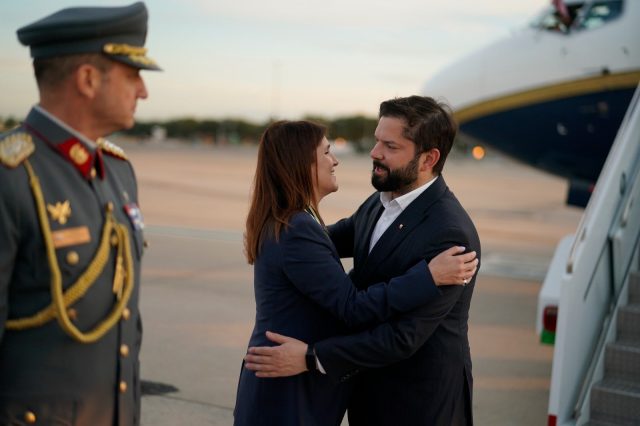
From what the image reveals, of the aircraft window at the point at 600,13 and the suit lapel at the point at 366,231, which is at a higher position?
the aircraft window at the point at 600,13

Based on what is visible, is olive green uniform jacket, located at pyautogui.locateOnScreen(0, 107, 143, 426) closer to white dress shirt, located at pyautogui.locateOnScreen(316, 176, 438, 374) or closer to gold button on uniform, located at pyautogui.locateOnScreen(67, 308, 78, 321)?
gold button on uniform, located at pyautogui.locateOnScreen(67, 308, 78, 321)

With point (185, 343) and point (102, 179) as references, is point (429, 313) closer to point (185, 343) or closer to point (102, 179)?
point (102, 179)

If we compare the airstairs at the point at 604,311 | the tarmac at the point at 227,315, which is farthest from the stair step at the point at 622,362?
the tarmac at the point at 227,315

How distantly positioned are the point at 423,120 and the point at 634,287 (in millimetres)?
2563

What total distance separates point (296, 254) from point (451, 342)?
24.7 inches

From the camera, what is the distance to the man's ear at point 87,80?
180cm

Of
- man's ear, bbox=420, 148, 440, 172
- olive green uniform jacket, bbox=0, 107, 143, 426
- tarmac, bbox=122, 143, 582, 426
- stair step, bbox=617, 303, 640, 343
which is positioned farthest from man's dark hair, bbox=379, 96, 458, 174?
tarmac, bbox=122, 143, 582, 426

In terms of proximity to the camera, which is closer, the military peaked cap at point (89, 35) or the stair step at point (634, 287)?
the military peaked cap at point (89, 35)

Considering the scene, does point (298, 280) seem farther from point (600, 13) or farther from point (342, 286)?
point (600, 13)

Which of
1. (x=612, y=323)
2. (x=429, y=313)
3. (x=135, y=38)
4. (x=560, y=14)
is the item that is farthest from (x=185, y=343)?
(x=560, y=14)

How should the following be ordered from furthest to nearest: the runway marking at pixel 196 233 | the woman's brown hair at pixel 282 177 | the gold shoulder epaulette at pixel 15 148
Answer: the runway marking at pixel 196 233 → the woman's brown hair at pixel 282 177 → the gold shoulder epaulette at pixel 15 148

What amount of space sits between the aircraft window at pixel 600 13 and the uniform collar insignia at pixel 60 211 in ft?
25.6

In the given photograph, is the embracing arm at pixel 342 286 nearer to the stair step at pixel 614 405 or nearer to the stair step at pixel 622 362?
the stair step at pixel 614 405

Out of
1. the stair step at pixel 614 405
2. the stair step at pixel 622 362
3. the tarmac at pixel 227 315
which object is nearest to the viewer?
the stair step at pixel 614 405
